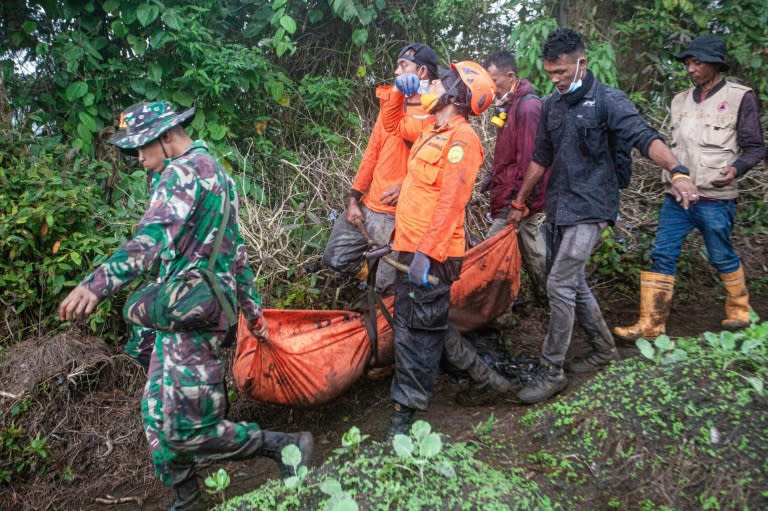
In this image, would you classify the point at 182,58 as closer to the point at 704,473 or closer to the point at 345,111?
the point at 345,111

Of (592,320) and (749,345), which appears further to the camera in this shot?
(592,320)

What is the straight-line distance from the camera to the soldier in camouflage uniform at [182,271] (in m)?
2.75

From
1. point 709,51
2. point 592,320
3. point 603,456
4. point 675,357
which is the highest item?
point 709,51

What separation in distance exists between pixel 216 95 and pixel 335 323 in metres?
3.03

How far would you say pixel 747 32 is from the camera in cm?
646

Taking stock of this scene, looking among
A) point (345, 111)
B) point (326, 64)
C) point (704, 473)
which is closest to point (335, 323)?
point (704, 473)

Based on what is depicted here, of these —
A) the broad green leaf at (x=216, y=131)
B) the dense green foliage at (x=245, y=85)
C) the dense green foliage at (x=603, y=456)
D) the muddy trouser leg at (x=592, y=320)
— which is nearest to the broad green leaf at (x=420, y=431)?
the dense green foliage at (x=603, y=456)

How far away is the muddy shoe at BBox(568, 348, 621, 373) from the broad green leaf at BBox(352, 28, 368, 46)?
13.5ft

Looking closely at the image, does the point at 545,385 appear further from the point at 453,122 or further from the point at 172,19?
the point at 172,19

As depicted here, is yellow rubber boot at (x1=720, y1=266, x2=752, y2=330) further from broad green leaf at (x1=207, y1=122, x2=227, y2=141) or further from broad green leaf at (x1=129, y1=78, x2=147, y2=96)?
broad green leaf at (x1=129, y1=78, x2=147, y2=96)

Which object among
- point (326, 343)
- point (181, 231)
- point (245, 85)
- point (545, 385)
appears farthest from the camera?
point (245, 85)

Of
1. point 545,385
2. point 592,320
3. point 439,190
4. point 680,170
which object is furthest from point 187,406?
point 680,170

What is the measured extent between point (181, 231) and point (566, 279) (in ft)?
7.69

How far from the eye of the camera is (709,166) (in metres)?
4.39
